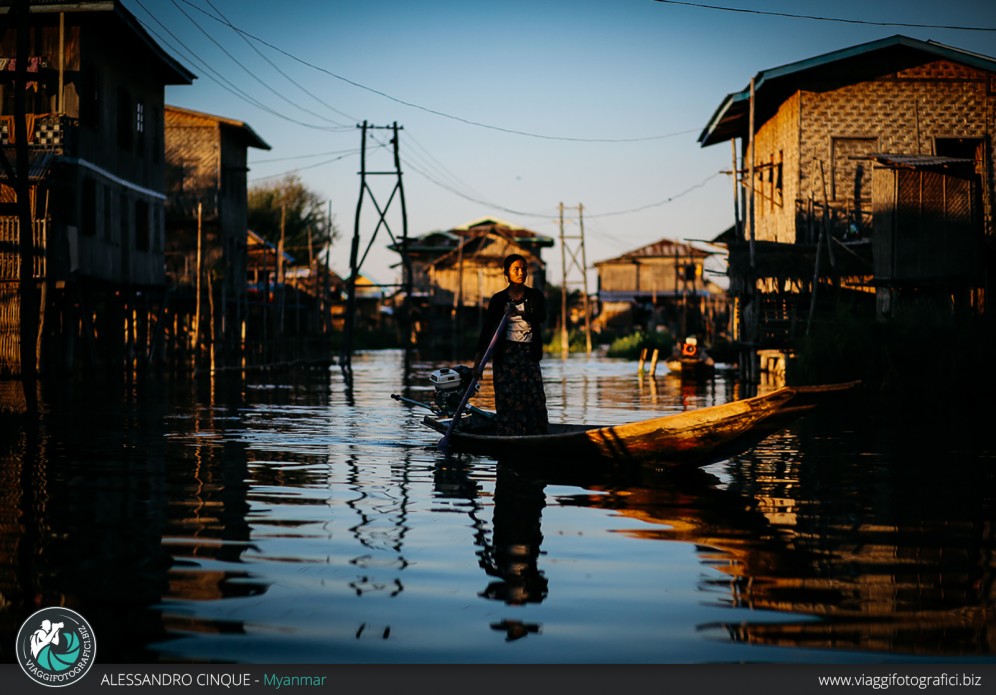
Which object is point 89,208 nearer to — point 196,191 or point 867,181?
point 196,191

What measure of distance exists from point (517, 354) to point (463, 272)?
168ft

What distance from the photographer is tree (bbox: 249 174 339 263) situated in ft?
204

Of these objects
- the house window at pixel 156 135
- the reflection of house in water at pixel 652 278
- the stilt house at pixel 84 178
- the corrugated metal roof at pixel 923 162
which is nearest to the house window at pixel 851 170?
the corrugated metal roof at pixel 923 162

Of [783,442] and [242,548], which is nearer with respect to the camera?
[242,548]

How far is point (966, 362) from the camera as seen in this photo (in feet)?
66.6

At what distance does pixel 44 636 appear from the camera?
393 cm

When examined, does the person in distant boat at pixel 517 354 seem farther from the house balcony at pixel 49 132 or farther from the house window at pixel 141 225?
the house window at pixel 141 225

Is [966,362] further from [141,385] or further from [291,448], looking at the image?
[141,385]

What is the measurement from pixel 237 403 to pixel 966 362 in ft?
40.1

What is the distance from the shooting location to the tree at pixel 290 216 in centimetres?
6219

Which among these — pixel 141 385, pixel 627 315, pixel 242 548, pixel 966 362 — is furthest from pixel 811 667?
pixel 627 315

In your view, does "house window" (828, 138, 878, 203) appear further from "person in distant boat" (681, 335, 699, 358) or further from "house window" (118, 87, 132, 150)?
"house window" (118, 87, 132, 150)

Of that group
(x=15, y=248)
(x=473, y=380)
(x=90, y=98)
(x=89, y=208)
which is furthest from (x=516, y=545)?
(x=90, y=98)

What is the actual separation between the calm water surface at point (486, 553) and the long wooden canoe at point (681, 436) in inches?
10.8
